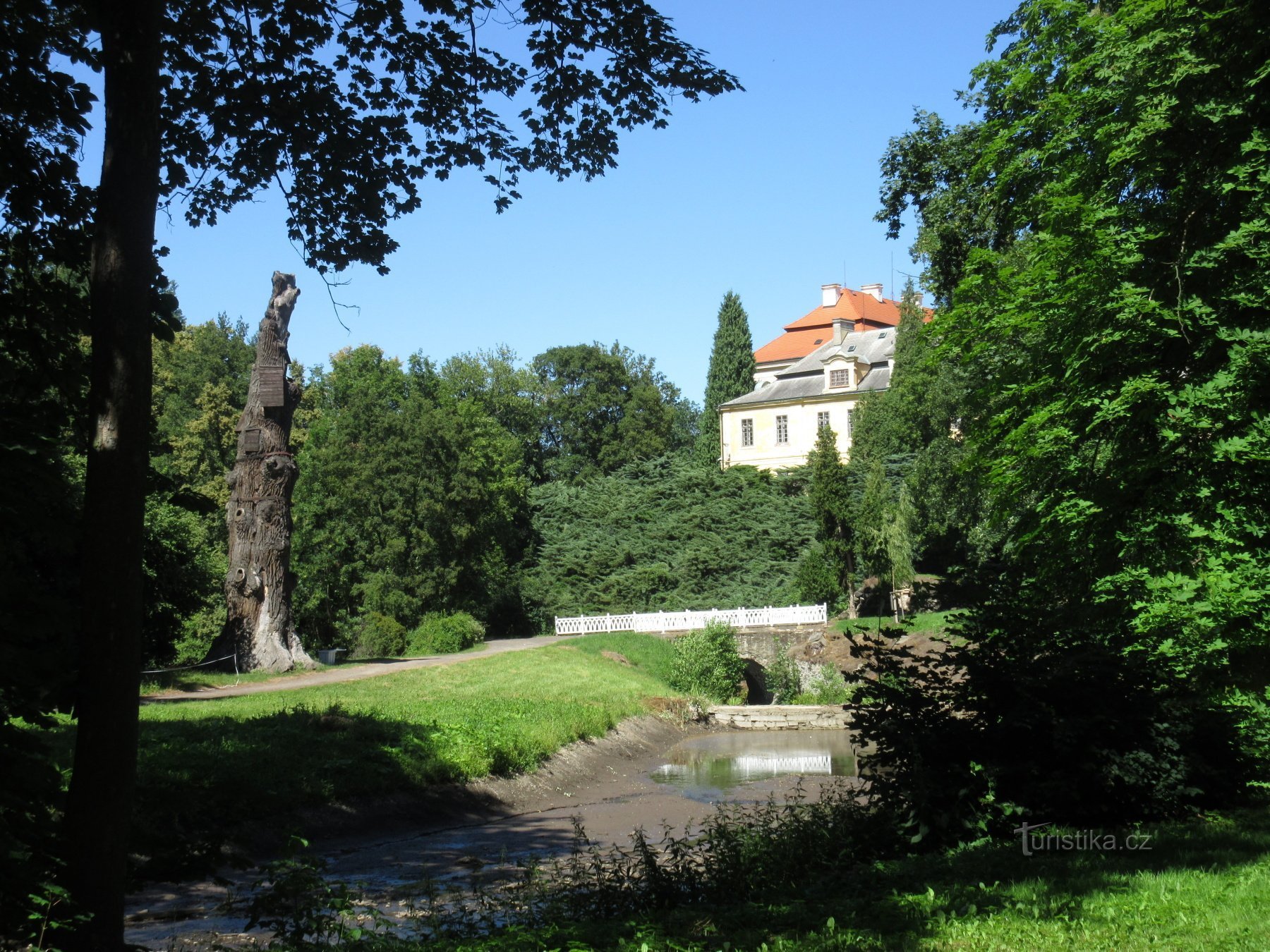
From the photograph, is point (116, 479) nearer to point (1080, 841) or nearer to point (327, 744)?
point (1080, 841)

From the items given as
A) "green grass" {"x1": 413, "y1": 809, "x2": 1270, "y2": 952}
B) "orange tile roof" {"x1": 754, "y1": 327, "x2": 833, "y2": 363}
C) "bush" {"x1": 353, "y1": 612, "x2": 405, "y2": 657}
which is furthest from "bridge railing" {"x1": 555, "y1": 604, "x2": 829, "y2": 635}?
"orange tile roof" {"x1": 754, "y1": 327, "x2": 833, "y2": 363}

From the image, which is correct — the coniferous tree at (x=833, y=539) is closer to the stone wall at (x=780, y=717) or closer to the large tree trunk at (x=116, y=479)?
the stone wall at (x=780, y=717)

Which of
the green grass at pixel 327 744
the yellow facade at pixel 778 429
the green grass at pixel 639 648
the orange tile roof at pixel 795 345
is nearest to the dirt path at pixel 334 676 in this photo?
the green grass at pixel 327 744

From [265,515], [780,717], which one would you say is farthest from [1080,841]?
[780,717]

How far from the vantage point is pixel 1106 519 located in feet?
42.1

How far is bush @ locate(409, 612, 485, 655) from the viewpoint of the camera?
3834 centimetres

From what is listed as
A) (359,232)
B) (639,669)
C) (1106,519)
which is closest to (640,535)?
(639,669)

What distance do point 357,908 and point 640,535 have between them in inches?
1667

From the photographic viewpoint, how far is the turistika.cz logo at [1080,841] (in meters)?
8.56

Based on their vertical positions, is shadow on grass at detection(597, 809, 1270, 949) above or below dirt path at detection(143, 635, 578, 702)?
below

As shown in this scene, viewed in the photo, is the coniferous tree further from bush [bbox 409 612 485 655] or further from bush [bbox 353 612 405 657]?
bush [bbox 353 612 405 657]

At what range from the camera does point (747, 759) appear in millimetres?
23984

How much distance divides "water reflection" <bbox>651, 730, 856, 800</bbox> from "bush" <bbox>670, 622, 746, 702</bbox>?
4.38m

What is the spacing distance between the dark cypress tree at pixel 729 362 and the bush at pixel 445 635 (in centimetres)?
3617
